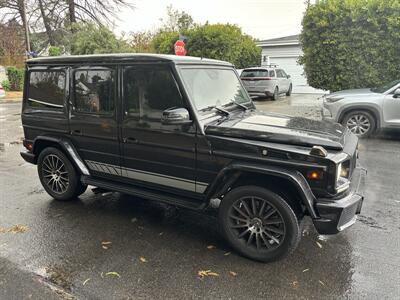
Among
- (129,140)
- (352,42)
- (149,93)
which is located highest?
(352,42)

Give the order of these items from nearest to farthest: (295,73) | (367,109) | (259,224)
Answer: (259,224)
(367,109)
(295,73)

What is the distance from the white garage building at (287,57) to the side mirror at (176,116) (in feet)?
68.4

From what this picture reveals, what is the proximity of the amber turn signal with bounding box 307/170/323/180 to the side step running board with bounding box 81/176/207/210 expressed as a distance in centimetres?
112

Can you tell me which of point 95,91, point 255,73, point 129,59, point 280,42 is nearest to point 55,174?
point 95,91

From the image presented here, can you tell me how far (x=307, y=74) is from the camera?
13.1 meters

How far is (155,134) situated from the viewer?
3.74m

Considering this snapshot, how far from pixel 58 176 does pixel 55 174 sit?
0.16ft

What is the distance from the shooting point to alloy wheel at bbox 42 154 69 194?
468 cm

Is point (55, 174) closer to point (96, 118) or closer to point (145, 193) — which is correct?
point (96, 118)

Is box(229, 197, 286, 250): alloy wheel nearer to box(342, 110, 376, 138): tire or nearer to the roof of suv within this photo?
the roof of suv

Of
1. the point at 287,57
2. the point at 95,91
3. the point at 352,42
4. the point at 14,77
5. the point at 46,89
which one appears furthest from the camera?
the point at 14,77

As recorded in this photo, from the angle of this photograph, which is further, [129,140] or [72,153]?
[72,153]

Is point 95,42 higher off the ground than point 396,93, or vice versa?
point 95,42

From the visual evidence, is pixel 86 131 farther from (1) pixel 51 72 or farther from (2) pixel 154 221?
(2) pixel 154 221
